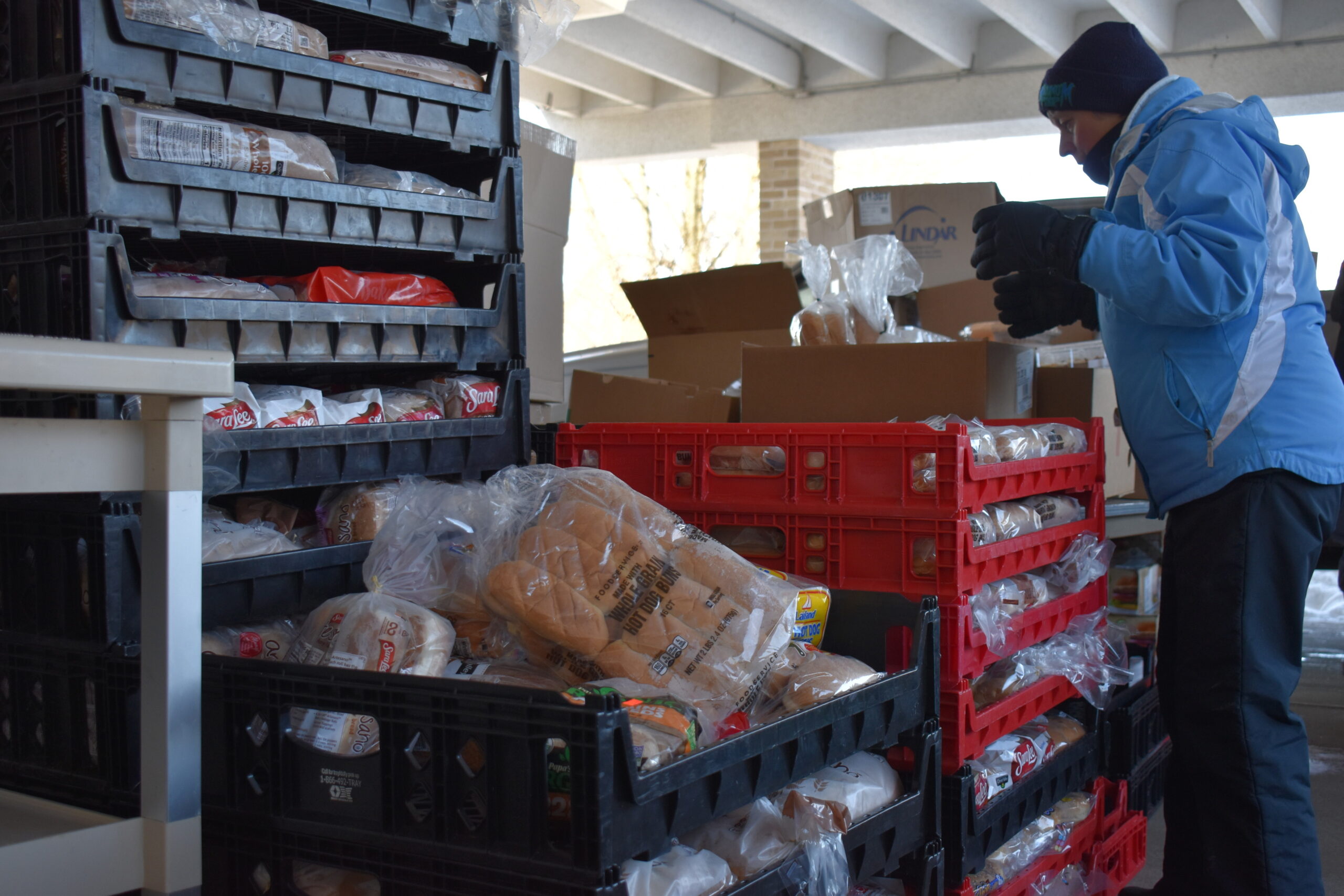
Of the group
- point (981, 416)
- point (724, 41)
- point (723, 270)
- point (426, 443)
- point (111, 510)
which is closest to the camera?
point (111, 510)

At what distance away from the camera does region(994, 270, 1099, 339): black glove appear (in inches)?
97.8

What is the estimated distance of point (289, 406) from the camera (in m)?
1.66

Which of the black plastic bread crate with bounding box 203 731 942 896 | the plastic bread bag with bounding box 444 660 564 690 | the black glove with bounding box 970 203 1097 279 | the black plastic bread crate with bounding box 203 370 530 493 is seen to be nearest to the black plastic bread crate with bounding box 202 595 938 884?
the black plastic bread crate with bounding box 203 731 942 896

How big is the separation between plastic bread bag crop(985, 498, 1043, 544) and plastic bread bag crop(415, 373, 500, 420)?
0.90 m

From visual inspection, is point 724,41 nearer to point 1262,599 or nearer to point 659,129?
point 659,129

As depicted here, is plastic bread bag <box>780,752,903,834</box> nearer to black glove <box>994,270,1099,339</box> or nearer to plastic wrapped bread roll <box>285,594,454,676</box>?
plastic wrapped bread roll <box>285,594,454,676</box>

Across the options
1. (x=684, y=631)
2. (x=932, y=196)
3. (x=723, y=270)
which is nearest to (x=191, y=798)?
(x=684, y=631)

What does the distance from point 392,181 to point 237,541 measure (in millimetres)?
631

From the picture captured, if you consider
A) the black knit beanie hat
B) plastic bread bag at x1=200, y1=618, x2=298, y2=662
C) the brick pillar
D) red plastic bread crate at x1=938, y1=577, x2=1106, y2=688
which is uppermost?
the brick pillar

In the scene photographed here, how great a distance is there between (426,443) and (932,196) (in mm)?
2498

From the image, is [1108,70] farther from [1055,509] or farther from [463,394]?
[463,394]

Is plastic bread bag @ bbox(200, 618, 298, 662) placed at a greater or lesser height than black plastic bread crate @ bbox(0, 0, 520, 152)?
lesser

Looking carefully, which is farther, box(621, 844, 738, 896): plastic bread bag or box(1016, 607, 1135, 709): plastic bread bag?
box(1016, 607, 1135, 709): plastic bread bag

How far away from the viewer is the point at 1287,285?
1.96m
